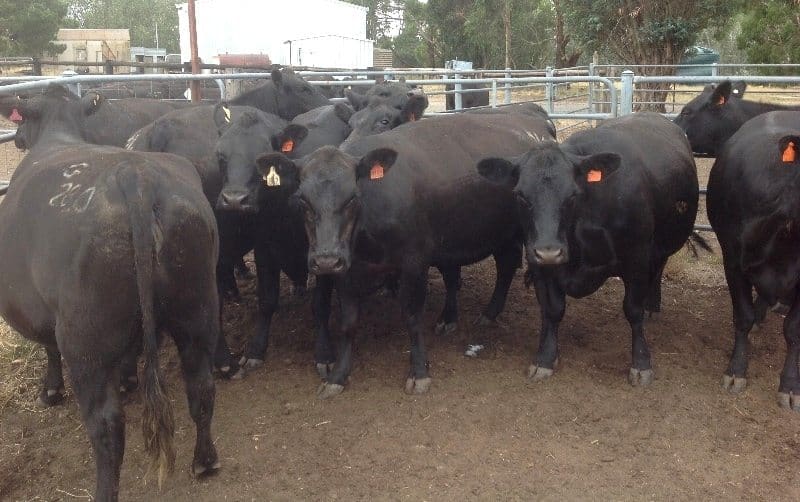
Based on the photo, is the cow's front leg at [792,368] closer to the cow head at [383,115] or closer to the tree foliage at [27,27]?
the cow head at [383,115]

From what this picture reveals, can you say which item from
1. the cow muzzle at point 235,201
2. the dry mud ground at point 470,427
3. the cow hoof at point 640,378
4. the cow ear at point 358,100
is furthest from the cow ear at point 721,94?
the cow muzzle at point 235,201

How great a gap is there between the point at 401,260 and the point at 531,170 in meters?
1.06

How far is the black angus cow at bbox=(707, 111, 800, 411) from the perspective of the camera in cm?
504

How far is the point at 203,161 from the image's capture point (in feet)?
19.6

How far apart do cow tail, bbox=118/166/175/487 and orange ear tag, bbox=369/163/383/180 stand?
71.8 inches

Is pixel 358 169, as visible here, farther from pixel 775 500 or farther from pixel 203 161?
pixel 775 500

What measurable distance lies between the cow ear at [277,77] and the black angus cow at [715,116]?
4247 millimetres

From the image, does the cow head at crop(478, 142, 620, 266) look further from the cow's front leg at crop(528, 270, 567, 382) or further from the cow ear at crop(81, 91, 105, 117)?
the cow ear at crop(81, 91, 105, 117)

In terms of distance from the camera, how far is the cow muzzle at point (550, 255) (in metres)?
4.89

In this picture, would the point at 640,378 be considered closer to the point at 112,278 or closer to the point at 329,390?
the point at 329,390

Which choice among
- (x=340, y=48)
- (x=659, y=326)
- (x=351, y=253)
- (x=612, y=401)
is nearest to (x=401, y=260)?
(x=351, y=253)

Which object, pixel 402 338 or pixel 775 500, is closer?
pixel 775 500

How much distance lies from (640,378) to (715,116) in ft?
12.7

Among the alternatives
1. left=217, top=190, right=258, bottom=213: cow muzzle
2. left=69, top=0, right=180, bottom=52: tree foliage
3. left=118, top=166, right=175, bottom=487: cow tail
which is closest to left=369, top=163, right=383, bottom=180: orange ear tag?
left=217, top=190, right=258, bottom=213: cow muzzle
